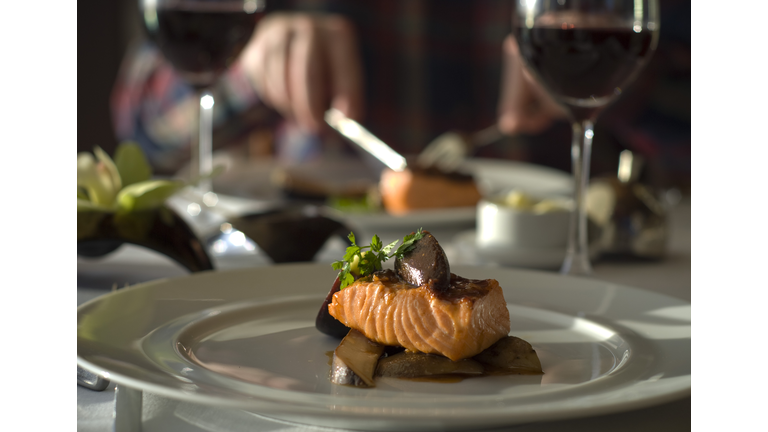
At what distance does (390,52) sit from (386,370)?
12.4 feet

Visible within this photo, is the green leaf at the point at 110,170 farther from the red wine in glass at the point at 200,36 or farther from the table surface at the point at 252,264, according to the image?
the red wine in glass at the point at 200,36

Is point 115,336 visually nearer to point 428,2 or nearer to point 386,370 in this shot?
point 386,370

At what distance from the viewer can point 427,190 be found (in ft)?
5.70

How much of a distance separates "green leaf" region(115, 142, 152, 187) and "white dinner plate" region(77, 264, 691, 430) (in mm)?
337

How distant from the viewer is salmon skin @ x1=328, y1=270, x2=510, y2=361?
701mm

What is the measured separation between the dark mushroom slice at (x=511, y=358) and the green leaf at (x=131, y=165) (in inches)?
28.4

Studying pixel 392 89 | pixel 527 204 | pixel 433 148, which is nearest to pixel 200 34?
pixel 527 204

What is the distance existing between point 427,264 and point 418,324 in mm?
71

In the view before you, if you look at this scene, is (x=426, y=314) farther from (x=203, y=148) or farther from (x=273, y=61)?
(x=273, y=61)

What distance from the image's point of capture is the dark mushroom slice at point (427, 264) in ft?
2.44


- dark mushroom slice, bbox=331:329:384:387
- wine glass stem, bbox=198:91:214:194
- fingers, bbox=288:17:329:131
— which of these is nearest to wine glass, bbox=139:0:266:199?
wine glass stem, bbox=198:91:214:194

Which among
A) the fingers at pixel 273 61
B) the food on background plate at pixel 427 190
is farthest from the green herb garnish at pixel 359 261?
the fingers at pixel 273 61

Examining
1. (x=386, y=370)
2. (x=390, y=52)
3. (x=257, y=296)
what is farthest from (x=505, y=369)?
(x=390, y=52)

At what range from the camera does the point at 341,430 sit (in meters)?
0.58
